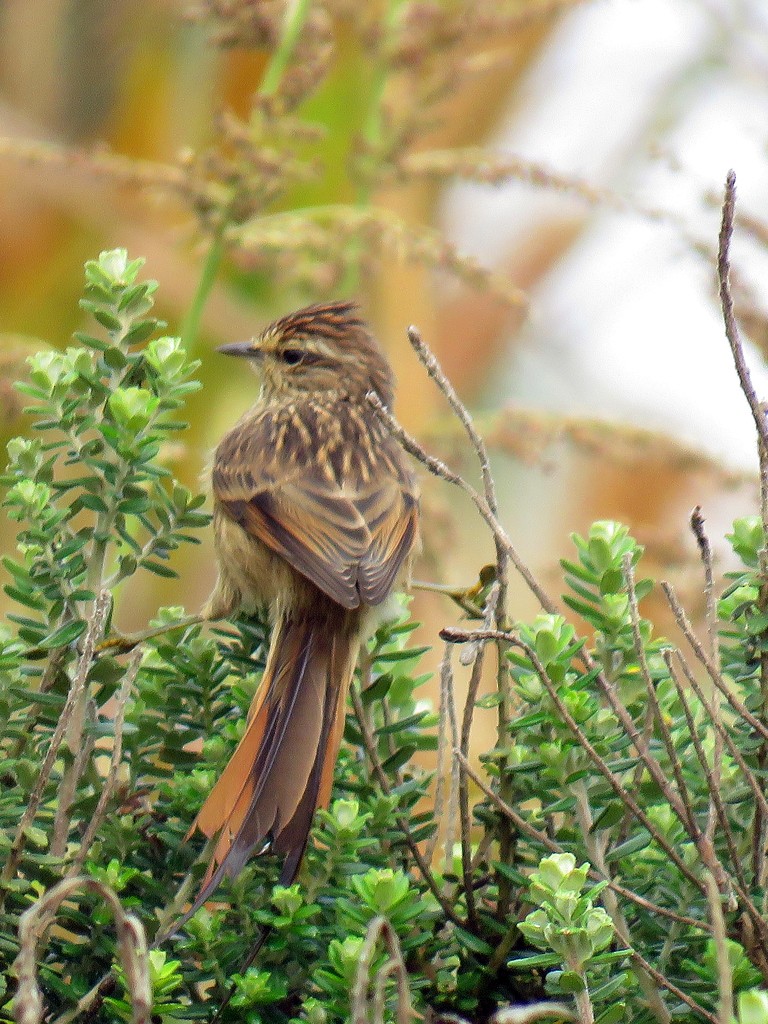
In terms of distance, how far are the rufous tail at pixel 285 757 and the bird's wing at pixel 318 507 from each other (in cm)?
20

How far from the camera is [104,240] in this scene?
7.12 meters

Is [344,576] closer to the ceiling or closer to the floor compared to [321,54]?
closer to the floor

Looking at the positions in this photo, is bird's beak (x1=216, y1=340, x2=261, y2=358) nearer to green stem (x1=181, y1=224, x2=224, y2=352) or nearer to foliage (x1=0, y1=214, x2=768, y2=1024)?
green stem (x1=181, y1=224, x2=224, y2=352)

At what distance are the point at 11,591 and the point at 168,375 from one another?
0.40 meters

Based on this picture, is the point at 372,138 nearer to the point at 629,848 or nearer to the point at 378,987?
the point at 629,848

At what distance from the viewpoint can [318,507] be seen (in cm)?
343

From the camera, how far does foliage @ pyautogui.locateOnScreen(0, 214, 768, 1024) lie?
1.77m

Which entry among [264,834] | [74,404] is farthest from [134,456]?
[264,834]

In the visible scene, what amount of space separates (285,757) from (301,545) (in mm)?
981

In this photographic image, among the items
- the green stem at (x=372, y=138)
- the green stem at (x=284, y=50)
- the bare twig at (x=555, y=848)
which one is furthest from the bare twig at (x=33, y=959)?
the green stem at (x=372, y=138)

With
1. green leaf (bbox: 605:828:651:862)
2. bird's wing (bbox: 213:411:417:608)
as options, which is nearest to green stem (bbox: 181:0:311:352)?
bird's wing (bbox: 213:411:417:608)

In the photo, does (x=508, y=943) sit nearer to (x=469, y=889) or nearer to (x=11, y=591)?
(x=469, y=889)

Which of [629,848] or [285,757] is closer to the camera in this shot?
[629,848]

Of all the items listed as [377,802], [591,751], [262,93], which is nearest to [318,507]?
[262,93]
